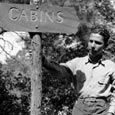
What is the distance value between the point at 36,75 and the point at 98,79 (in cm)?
67

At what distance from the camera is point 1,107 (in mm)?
7559

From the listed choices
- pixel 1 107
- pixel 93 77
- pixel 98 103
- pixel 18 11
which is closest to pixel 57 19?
pixel 18 11

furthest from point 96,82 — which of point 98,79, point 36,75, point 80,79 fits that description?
point 36,75

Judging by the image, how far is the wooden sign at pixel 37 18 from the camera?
2.74m

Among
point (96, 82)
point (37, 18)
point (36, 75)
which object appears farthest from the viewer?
point (36, 75)

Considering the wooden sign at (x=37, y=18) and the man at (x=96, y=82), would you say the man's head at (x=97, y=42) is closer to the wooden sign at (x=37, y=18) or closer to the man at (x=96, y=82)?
the man at (x=96, y=82)

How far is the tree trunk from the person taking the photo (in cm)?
291

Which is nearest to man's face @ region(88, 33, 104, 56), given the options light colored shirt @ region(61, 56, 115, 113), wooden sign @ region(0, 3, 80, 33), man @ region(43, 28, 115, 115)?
man @ region(43, 28, 115, 115)

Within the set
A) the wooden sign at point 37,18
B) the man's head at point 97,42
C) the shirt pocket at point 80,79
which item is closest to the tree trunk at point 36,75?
the wooden sign at point 37,18

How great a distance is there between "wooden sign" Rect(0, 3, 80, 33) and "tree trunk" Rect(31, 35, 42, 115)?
0.13 metres

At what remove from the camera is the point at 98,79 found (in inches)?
99.7

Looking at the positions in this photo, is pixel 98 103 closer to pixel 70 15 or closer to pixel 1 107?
pixel 70 15

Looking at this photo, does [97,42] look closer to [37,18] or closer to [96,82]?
[96,82]

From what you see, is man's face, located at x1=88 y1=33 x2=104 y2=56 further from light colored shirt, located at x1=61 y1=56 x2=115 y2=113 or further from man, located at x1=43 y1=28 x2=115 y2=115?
light colored shirt, located at x1=61 y1=56 x2=115 y2=113
